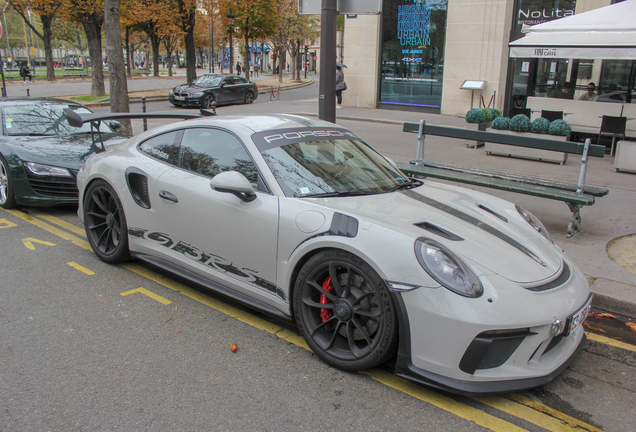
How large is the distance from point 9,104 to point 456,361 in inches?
283

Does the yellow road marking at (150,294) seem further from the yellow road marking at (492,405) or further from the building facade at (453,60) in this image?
the building facade at (453,60)

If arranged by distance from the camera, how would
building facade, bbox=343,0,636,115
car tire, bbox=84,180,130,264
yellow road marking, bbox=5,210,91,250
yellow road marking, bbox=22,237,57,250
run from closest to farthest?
car tire, bbox=84,180,130,264
yellow road marking, bbox=22,237,57,250
yellow road marking, bbox=5,210,91,250
building facade, bbox=343,0,636,115

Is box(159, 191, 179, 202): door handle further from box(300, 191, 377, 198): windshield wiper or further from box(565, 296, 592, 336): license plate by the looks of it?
box(565, 296, 592, 336): license plate

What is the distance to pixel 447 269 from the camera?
8.86ft

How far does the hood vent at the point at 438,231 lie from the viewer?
300cm

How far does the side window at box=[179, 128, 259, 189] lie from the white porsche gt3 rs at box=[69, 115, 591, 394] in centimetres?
1

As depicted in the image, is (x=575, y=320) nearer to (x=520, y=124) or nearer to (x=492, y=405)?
(x=492, y=405)

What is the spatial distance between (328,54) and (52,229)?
12.5 feet

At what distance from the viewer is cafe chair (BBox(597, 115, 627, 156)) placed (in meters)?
11.2

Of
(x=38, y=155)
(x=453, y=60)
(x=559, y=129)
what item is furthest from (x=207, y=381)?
(x=453, y=60)

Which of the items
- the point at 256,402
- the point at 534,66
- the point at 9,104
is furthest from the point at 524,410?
the point at 534,66

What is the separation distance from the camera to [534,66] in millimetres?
16297

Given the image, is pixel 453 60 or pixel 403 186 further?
pixel 453 60

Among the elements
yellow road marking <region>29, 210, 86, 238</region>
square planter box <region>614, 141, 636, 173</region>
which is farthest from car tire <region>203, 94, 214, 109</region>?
square planter box <region>614, 141, 636, 173</region>
